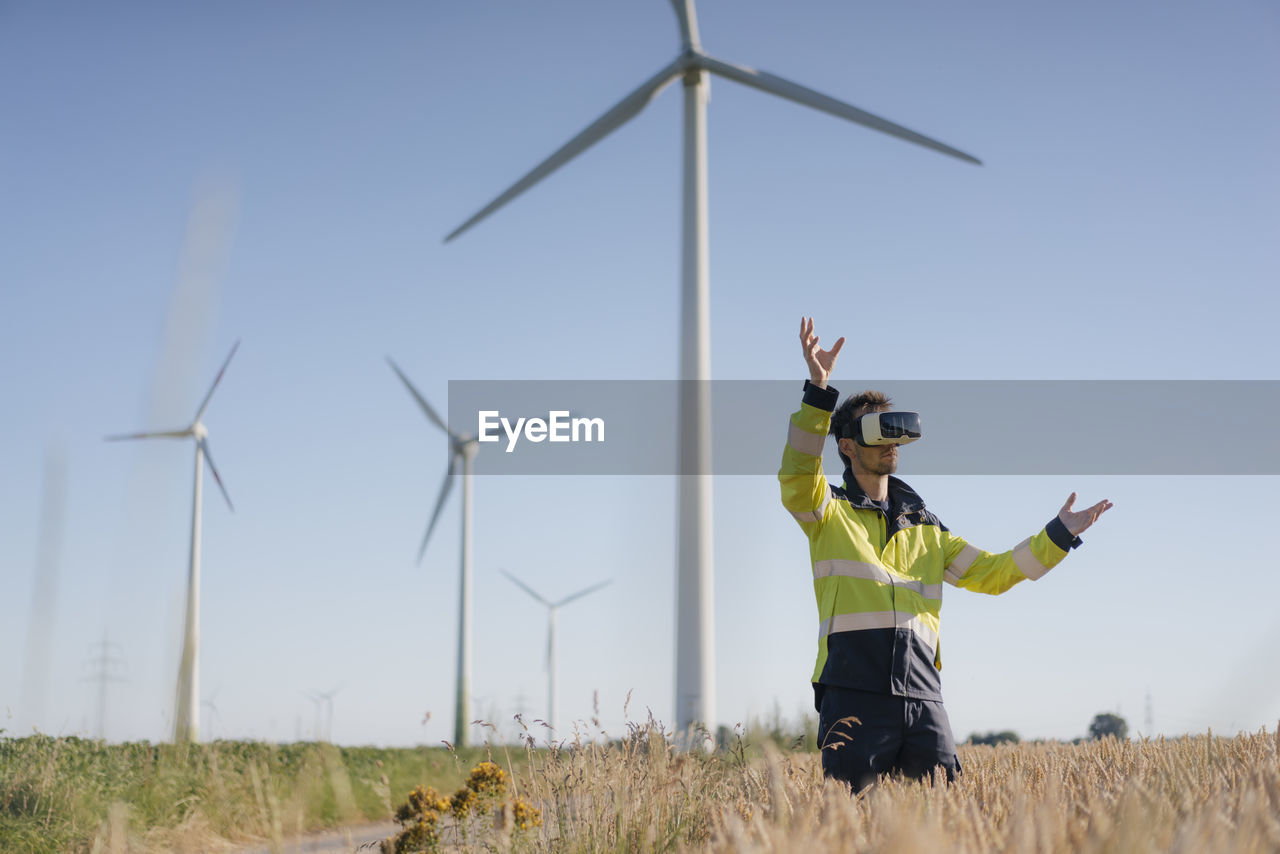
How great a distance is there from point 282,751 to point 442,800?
1024 cm

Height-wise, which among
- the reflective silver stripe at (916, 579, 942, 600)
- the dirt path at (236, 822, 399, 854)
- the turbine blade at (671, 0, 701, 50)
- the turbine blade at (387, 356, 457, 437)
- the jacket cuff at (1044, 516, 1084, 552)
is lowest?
the dirt path at (236, 822, 399, 854)

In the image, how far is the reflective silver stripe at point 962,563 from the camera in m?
6.50

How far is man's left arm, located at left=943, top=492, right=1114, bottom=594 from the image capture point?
20.4ft

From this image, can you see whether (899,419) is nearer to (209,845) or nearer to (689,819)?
(689,819)

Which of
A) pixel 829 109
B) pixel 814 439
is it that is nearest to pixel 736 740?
pixel 814 439

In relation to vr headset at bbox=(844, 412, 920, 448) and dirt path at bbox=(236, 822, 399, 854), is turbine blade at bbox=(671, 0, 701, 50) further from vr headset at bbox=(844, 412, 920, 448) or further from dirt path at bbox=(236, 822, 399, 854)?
vr headset at bbox=(844, 412, 920, 448)

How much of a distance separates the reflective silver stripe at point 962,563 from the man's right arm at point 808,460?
3.54 feet

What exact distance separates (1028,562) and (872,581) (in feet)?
3.65

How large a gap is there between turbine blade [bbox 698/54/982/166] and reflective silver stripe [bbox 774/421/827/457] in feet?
59.7

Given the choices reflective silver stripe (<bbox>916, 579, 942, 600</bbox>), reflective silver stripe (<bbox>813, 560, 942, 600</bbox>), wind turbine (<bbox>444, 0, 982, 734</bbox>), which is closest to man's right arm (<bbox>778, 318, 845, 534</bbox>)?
reflective silver stripe (<bbox>813, 560, 942, 600</bbox>)

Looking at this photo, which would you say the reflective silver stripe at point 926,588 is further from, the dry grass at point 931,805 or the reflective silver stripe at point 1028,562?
the dry grass at point 931,805

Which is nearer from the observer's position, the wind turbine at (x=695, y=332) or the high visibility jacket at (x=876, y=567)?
the high visibility jacket at (x=876, y=567)

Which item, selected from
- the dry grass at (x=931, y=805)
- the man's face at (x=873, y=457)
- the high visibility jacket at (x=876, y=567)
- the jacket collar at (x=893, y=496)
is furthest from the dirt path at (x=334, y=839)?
the man's face at (x=873, y=457)

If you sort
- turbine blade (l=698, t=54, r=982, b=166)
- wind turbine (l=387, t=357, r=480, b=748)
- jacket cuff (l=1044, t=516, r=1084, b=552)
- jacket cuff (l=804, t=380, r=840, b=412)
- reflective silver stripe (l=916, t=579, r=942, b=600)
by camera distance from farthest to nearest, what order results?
wind turbine (l=387, t=357, r=480, b=748) < turbine blade (l=698, t=54, r=982, b=166) < jacket cuff (l=1044, t=516, r=1084, b=552) < reflective silver stripe (l=916, t=579, r=942, b=600) < jacket cuff (l=804, t=380, r=840, b=412)
